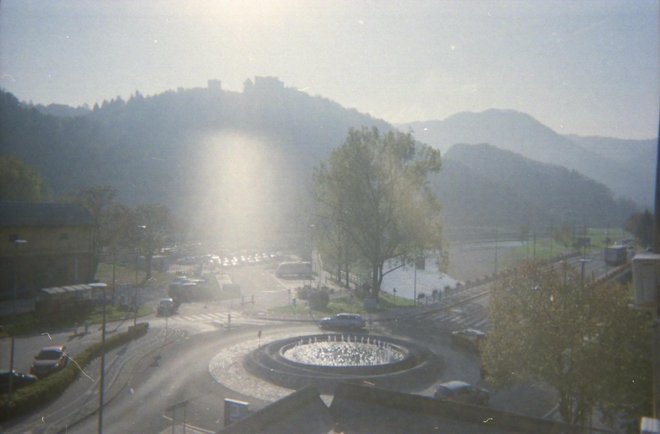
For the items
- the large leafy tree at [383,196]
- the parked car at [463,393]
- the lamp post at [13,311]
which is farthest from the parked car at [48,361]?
the large leafy tree at [383,196]

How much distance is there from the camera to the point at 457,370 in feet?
25.6

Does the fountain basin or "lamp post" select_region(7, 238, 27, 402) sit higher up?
"lamp post" select_region(7, 238, 27, 402)

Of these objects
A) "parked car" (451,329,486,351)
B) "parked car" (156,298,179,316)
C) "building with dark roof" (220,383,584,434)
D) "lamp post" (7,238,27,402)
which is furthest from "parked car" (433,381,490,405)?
"parked car" (156,298,179,316)

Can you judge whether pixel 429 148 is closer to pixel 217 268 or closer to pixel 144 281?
pixel 144 281

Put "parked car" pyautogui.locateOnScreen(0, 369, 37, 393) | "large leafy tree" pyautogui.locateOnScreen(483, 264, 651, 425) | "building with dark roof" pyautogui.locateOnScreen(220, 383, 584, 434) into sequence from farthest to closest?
"parked car" pyautogui.locateOnScreen(0, 369, 37, 393)
"large leafy tree" pyautogui.locateOnScreen(483, 264, 651, 425)
"building with dark roof" pyautogui.locateOnScreen(220, 383, 584, 434)

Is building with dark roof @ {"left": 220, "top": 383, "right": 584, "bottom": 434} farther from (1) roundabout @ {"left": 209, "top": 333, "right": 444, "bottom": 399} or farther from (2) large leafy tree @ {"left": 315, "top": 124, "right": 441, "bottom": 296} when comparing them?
(2) large leafy tree @ {"left": 315, "top": 124, "right": 441, "bottom": 296}

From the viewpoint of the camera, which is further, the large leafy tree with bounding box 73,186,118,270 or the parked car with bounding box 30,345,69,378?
the large leafy tree with bounding box 73,186,118,270

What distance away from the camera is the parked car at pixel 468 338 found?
8.97 m

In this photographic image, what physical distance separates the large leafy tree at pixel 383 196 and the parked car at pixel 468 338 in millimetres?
4068

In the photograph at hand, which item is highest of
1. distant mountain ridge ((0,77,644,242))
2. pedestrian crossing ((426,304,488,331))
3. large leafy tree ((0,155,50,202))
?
distant mountain ridge ((0,77,644,242))

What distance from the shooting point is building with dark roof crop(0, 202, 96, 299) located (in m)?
6.13

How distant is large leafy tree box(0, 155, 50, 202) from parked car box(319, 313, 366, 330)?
5762 mm

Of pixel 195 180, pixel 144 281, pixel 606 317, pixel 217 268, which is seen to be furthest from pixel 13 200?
pixel 195 180

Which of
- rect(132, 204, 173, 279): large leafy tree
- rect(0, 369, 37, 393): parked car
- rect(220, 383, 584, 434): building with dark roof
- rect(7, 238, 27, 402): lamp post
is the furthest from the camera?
rect(132, 204, 173, 279): large leafy tree
